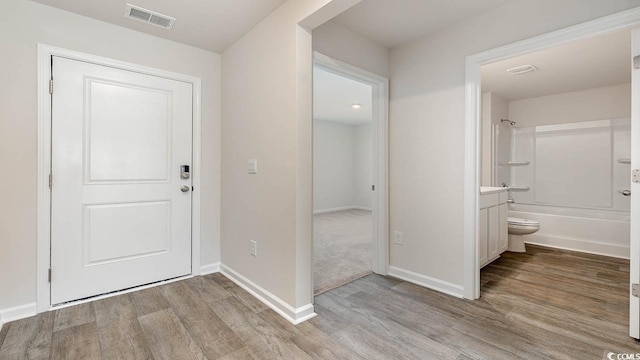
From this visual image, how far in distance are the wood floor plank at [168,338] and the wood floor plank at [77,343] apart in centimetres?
26

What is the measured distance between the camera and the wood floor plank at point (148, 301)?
2197mm

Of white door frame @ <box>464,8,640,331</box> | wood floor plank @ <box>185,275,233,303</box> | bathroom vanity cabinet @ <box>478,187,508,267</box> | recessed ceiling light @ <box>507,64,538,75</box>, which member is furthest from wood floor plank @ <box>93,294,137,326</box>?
recessed ceiling light @ <box>507,64,538,75</box>

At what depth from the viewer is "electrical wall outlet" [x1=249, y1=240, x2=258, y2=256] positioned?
2.47 m

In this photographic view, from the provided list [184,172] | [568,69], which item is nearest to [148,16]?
[184,172]

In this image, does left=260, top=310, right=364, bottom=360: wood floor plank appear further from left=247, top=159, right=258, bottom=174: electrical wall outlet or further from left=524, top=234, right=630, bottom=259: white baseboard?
left=524, top=234, right=630, bottom=259: white baseboard

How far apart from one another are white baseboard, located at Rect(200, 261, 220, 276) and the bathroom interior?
280 cm

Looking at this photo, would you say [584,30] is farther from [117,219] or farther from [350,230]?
[350,230]

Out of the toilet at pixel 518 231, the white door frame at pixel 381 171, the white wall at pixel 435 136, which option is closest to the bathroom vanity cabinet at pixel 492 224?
the toilet at pixel 518 231

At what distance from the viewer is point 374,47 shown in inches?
112

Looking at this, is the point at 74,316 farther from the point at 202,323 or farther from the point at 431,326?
the point at 431,326

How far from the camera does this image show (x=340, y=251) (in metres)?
3.88

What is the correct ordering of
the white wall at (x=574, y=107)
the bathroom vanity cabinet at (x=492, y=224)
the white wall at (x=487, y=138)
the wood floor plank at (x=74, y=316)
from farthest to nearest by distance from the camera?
1. the white wall at (x=487, y=138)
2. the white wall at (x=574, y=107)
3. the bathroom vanity cabinet at (x=492, y=224)
4. the wood floor plank at (x=74, y=316)

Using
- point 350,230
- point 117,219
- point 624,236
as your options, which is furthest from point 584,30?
point 350,230

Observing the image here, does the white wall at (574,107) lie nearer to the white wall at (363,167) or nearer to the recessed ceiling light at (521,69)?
the recessed ceiling light at (521,69)
